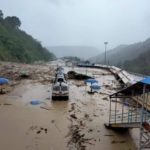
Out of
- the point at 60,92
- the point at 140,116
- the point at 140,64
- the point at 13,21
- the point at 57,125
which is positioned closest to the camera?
the point at 140,116

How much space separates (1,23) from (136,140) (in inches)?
3432

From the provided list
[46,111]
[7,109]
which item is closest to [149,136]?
[46,111]

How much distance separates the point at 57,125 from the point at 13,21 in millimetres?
94943

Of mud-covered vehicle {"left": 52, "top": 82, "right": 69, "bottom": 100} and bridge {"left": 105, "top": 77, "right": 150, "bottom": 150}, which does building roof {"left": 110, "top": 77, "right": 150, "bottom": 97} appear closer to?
bridge {"left": 105, "top": 77, "right": 150, "bottom": 150}

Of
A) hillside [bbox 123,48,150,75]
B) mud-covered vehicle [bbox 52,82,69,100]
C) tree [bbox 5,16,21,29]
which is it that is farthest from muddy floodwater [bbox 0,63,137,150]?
tree [bbox 5,16,21,29]

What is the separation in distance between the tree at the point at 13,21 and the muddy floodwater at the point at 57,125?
271 feet

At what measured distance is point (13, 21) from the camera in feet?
349

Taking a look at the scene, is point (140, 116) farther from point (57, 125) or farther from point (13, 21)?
point (13, 21)

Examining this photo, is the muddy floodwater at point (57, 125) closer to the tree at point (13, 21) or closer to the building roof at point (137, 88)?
the building roof at point (137, 88)

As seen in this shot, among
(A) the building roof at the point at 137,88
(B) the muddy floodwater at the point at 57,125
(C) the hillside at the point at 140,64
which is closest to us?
(A) the building roof at the point at 137,88

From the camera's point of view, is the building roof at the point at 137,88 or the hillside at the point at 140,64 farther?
the hillside at the point at 140,64

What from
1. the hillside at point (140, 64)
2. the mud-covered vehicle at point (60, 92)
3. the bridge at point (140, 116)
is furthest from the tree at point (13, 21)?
the bridge at point (140, 116)

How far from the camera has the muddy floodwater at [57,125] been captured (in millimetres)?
13727

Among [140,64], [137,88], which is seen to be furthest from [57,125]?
[140,64]
